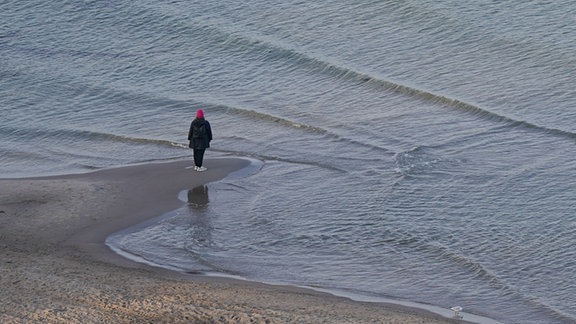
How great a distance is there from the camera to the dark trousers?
82.7 feet

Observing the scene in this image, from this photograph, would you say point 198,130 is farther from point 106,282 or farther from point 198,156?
point 106,282

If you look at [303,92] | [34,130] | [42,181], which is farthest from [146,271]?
[303,92]

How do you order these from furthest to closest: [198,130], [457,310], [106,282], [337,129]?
[337,129], [198,130], [106,282], [457,310]

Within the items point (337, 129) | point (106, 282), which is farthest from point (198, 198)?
point (337, 129)

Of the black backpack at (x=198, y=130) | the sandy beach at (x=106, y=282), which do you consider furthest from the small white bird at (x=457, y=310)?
the black backpack at (x=198, y=130)

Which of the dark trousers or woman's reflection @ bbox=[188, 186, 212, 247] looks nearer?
woman's reflection @ bbox=[188, 186, 212, 247]

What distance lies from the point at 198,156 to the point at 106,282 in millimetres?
7147

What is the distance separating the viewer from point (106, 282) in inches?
731

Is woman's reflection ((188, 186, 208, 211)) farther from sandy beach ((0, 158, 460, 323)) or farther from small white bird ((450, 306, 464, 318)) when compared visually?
small white bird ((450, 306, 464, 318))

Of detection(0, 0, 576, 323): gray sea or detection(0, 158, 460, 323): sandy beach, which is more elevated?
detection(0, 0, 576, 323): gray sea

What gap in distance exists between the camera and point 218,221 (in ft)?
74.1

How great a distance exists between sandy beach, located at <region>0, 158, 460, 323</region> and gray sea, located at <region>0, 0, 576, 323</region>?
0.70m

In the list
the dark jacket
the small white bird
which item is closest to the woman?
the dark jacket

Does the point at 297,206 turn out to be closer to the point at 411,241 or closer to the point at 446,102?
the point at 411,241
